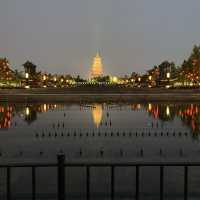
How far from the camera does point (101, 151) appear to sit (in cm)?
2398

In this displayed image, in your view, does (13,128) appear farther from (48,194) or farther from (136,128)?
(48,194)

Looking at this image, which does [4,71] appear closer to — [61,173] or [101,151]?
[101,151]

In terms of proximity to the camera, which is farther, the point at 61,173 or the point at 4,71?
the point at 4,71

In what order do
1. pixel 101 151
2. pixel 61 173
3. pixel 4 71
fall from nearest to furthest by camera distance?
pixel 61 173, pixel 101 151, pixel 4 71

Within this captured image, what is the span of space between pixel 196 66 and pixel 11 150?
131 metres

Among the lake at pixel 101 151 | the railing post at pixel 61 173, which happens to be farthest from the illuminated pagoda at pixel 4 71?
the railing post at pixel 61 173

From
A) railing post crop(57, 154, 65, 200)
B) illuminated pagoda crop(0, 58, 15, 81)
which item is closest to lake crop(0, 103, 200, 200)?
railing post crop(57, 154, 65, 200)

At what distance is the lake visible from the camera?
15.3 m

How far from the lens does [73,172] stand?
1822 cm

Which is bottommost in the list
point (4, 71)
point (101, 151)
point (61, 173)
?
point (101, 151)

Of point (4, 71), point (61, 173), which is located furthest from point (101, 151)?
point (4, 71)

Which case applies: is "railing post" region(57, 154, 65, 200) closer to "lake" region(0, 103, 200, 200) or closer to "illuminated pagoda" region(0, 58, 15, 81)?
"lake" region(0, 103, 200, 200)

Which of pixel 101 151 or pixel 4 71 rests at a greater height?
pixel 4 71

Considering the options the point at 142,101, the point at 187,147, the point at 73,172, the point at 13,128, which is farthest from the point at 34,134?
the point at 142,101
